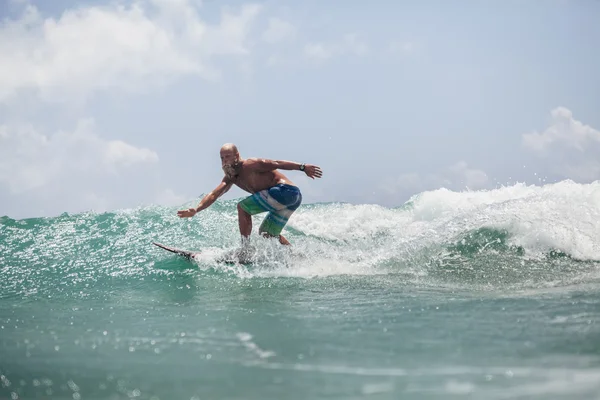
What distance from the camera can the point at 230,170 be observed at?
27.0 feet

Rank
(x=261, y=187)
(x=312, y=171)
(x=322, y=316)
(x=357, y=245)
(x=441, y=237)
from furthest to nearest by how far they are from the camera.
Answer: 1. (x=357, y=245)
2. (x=441, y=237)
3. (x=261, y=187)
4. (x=312, y=171)
5. (x=322, y=316)

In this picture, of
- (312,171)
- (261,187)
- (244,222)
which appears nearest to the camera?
(312,171)

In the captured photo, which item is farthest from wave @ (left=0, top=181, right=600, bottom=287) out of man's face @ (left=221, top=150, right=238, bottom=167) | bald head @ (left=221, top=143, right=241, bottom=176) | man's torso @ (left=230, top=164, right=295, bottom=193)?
man's face @ (left=221, top=150, right=238, bottom=167)

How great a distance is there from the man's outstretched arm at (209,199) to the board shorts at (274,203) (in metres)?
0.41

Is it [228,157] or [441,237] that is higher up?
[228,157]

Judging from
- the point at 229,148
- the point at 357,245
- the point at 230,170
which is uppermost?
the point at 229,148

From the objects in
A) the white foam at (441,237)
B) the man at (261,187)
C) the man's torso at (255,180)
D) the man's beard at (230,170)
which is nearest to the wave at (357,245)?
the white foam at (441,237)

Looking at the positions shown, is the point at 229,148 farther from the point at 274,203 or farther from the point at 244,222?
the point at 244,222

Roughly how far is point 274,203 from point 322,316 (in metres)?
4.18

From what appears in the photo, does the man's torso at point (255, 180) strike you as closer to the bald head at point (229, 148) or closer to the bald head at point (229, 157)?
the bald head at point (229, 157)

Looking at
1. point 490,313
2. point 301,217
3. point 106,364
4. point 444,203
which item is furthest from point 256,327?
point 444,203

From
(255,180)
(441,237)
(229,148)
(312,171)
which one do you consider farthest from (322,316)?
(441,237)

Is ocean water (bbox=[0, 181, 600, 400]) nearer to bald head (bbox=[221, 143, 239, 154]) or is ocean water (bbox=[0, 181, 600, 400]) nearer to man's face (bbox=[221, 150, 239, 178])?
man's face (bbox=[221, 150, 239, 178])

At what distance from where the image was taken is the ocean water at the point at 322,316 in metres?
2.91
